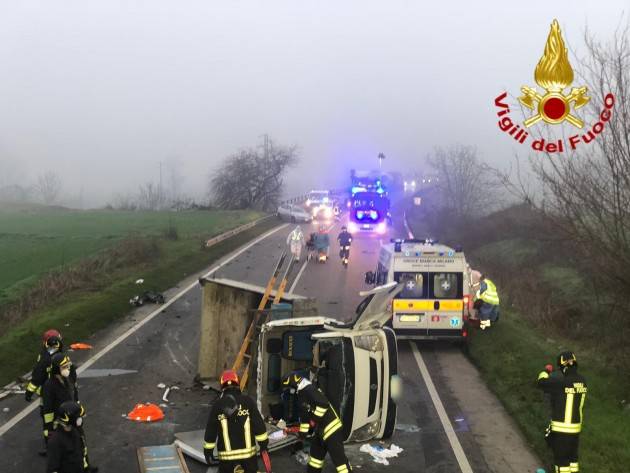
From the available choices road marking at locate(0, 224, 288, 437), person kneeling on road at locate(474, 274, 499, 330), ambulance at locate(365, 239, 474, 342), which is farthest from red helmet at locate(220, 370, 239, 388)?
person kneeling on road at locate(474, 274, 499, 330)

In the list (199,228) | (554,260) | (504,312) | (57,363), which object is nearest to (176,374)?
(57,363)

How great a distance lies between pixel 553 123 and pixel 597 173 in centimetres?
99

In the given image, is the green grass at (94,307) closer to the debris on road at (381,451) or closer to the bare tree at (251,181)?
the debris on road at (381,451)

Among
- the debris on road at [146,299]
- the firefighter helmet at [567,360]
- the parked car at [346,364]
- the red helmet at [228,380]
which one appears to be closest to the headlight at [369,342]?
the parked car at [346,364]

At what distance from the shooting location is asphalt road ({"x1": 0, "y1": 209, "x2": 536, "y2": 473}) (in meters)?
7.82

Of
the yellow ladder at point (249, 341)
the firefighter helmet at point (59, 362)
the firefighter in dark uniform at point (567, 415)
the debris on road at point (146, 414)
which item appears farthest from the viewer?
the yellow ladder at point (249, 341)

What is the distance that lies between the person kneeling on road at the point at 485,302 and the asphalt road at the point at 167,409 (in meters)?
1.12

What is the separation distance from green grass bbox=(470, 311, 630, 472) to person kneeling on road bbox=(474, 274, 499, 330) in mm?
300

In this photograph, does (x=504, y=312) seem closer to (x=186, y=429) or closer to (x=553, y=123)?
(x=553, y=123)

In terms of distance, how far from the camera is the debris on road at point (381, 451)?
7.92m

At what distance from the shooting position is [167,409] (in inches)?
386

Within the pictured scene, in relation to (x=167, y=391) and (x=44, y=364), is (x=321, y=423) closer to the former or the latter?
(x=44, y=364)

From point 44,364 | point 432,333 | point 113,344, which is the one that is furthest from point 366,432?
point 113,344

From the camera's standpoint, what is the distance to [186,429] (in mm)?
8945
